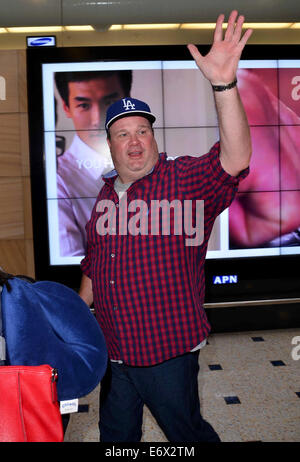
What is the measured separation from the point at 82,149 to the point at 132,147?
2752 millimetres

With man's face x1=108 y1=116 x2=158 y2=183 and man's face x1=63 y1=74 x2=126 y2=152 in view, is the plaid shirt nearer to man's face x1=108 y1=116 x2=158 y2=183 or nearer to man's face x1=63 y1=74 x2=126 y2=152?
man's face x1=108 y1=116 x2=158 y2=183

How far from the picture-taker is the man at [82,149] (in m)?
4.30

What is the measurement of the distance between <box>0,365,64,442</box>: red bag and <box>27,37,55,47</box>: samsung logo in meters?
3.98

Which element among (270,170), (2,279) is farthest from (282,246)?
(2,279)

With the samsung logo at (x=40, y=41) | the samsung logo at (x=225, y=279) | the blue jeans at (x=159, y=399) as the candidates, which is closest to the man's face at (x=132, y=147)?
the blue jeans at (x=159, y=399)

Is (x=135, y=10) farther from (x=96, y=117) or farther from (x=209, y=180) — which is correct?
(x=209, y=180)

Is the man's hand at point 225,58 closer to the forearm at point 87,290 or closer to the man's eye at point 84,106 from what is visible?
the forearm at point 87,290

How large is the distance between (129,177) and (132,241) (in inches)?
10.8

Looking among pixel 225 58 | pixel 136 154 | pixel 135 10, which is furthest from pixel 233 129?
pixel 135 10

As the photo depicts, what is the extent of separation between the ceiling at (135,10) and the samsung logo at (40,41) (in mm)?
848

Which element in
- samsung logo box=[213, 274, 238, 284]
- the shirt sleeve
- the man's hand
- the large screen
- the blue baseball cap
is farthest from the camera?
samsung logo box=[213, 274, 238, 284]

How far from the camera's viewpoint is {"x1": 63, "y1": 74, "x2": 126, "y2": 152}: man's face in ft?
14.1

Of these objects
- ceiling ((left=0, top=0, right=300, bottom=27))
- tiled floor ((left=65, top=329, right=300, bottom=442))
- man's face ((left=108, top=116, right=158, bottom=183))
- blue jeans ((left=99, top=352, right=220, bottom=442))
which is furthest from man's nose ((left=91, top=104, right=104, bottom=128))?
blue jeans ((left=99, top=352, right=220, bottom=442))
